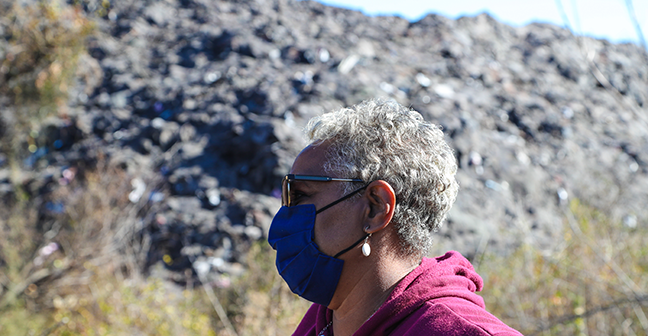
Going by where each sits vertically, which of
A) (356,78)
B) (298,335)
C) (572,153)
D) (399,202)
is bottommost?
(572,153)

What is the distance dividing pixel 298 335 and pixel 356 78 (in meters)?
9.98

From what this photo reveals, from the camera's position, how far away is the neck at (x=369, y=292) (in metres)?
1.44

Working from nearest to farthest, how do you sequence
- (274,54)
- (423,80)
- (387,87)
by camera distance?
(387,87), (423,80), (274,54)

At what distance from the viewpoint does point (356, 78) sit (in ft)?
37.2

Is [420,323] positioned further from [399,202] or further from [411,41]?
[411,41]

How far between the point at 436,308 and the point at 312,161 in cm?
64

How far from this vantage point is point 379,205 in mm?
1465

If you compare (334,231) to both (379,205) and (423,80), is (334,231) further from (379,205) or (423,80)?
(423,80)

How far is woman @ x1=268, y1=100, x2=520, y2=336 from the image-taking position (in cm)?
145

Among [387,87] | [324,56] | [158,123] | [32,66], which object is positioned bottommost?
[158,123]

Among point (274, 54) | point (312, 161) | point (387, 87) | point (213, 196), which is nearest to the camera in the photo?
point (312, 161)

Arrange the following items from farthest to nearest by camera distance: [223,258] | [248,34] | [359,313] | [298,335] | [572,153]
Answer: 1. [248,34]
2. [572,153]
3. [223,258]
4. [298,335]
5. [359,313]

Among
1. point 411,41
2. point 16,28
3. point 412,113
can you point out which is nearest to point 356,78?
point 411,41

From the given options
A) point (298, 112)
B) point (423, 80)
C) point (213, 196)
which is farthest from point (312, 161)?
point (423, 80)
